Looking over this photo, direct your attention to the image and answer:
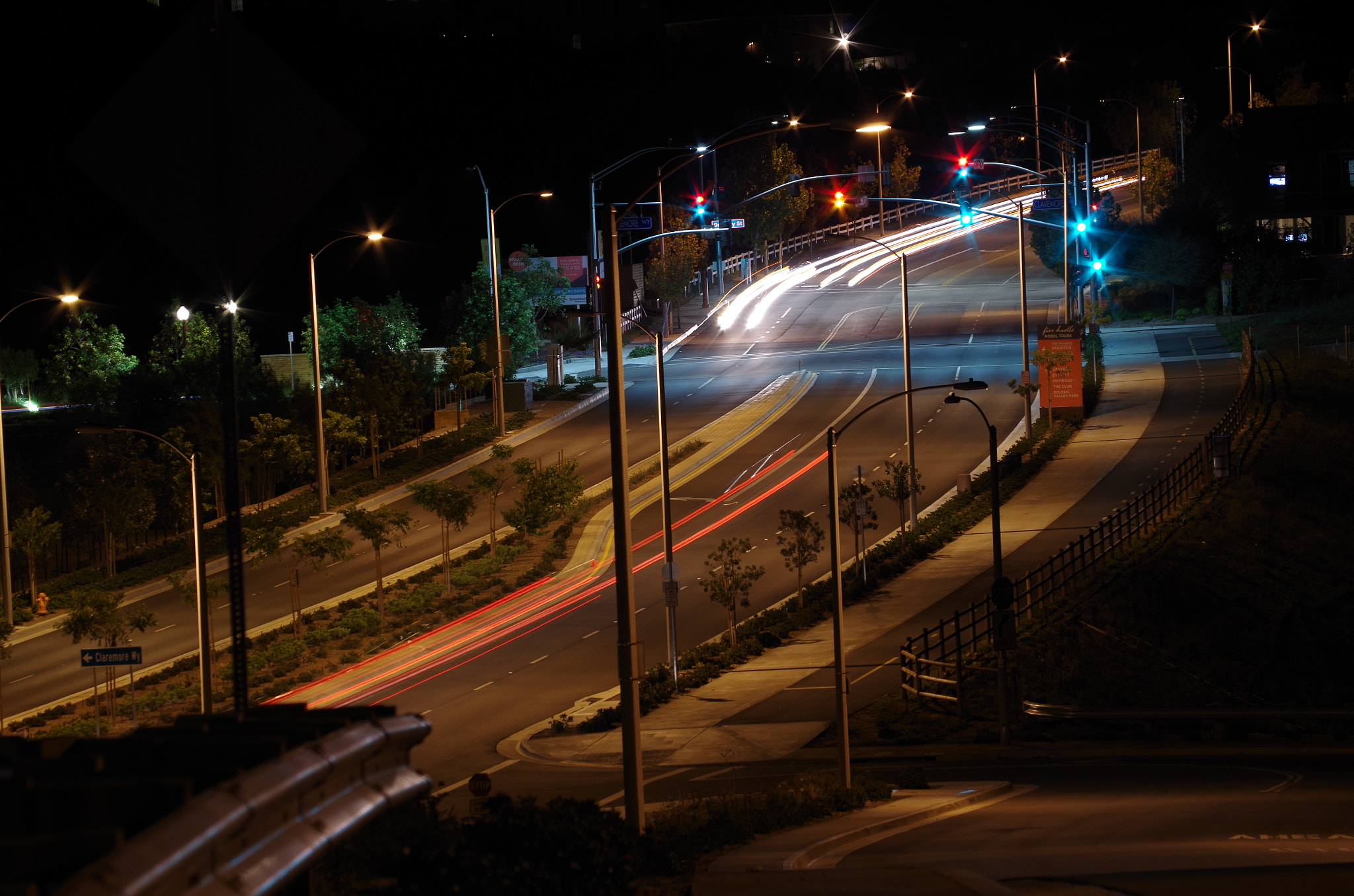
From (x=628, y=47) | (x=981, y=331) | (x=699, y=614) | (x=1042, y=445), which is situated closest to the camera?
(x=699, y=614)

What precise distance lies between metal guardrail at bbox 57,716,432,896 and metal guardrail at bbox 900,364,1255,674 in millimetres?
A: 21334

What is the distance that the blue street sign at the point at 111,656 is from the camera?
25.7 metres

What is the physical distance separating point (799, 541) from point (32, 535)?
2476 centimetres

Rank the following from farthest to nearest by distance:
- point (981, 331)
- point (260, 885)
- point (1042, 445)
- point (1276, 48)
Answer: point (1276, 48) → point (981, 331) → point (1042, 445) → point (260, 885)

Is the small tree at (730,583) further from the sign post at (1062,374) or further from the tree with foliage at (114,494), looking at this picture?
the tree with foliage at (114,494)

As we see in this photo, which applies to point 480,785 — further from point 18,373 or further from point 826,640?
point 18,373

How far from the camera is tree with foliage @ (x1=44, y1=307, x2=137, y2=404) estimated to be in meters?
73.0

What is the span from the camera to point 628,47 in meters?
147

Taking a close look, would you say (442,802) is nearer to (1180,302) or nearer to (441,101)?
(1180,302)

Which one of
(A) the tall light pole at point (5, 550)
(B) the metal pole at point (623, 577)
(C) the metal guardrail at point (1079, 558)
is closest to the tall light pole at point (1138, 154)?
(C) the metal guardrail at point (1079, 558)

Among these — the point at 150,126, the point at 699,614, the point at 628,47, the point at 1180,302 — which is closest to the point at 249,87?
the point at 150,126

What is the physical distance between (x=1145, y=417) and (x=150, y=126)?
1958 inches

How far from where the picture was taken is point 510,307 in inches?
2606

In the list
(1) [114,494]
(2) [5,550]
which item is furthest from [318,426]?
(2) [5,550]
